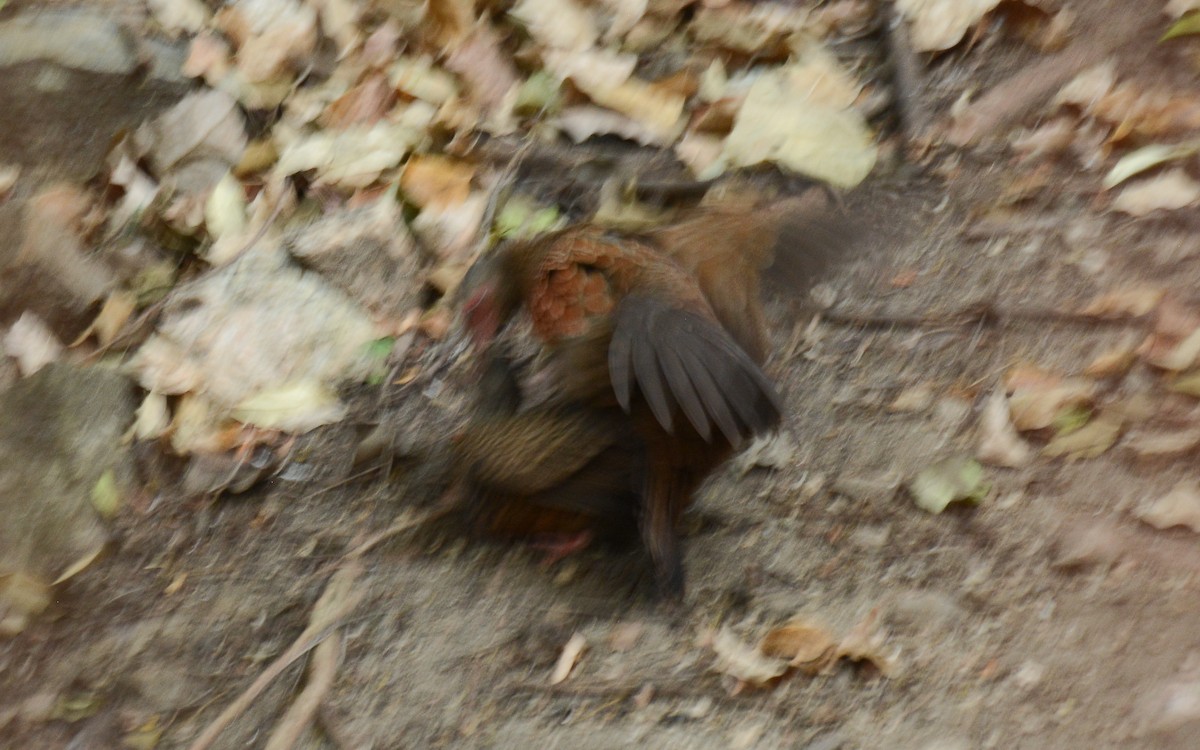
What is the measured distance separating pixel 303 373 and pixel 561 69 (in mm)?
1193

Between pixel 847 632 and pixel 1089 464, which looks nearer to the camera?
pixel 847 632

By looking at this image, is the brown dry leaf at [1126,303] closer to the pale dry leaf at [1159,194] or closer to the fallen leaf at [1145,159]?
the pale dry leaf at [1159,194]

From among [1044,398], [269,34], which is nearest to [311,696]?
[1044,398]

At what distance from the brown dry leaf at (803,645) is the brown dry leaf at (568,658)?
36 centimetres

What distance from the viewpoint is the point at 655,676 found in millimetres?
2154

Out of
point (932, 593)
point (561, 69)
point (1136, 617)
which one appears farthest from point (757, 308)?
point (561, 69)

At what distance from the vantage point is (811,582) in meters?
2.24

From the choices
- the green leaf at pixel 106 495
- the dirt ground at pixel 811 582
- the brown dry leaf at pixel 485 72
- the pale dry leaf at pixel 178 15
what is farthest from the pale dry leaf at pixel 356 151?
the green leaf at pixel 106 495

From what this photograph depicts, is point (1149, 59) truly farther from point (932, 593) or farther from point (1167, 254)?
point (932, 593)

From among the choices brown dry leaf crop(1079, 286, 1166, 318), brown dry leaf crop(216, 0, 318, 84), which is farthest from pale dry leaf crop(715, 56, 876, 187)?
brown dry leaf crop(216, 0, 318, 84)

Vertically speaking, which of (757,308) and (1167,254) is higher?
(1167,254)

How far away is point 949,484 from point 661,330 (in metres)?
0.75

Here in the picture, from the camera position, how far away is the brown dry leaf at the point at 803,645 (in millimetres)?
2080

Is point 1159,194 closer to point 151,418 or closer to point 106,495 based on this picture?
point 151,418
